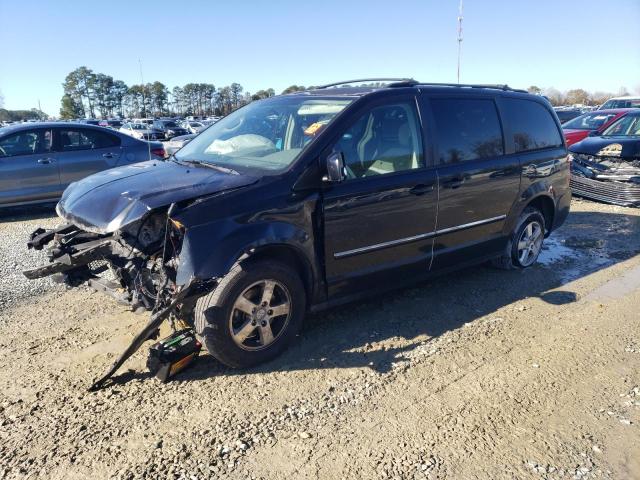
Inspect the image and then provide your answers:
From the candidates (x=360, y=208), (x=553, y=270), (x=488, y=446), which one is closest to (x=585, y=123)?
(x=553, y=270)

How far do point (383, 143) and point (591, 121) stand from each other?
12.1 m

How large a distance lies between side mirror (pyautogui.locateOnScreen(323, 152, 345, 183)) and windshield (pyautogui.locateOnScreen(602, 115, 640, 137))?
10.2m

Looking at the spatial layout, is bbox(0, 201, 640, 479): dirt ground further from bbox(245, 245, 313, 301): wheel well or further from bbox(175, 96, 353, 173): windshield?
bbox(175, 96, 353, 173): windshield

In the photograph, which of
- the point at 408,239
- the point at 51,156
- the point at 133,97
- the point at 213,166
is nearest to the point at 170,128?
the point at 51,156

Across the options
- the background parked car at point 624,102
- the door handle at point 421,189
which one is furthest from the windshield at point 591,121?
the background parked car at point 624,102

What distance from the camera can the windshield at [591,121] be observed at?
1335cm

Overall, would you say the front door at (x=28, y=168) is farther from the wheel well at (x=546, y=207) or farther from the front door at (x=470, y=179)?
the wheel well at (x=546, y=207)

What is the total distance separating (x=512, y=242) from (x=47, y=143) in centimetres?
759

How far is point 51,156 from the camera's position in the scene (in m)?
8.38

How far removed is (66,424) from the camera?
2908 mm

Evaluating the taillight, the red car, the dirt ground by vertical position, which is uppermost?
the red car

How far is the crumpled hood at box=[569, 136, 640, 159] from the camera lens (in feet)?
33.7

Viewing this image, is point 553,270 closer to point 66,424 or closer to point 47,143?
point 66,424

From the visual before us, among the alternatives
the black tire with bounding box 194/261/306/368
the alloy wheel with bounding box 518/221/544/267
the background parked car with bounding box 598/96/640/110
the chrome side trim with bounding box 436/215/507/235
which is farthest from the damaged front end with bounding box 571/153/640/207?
the background parked car with bounding box 598/96/640/110
